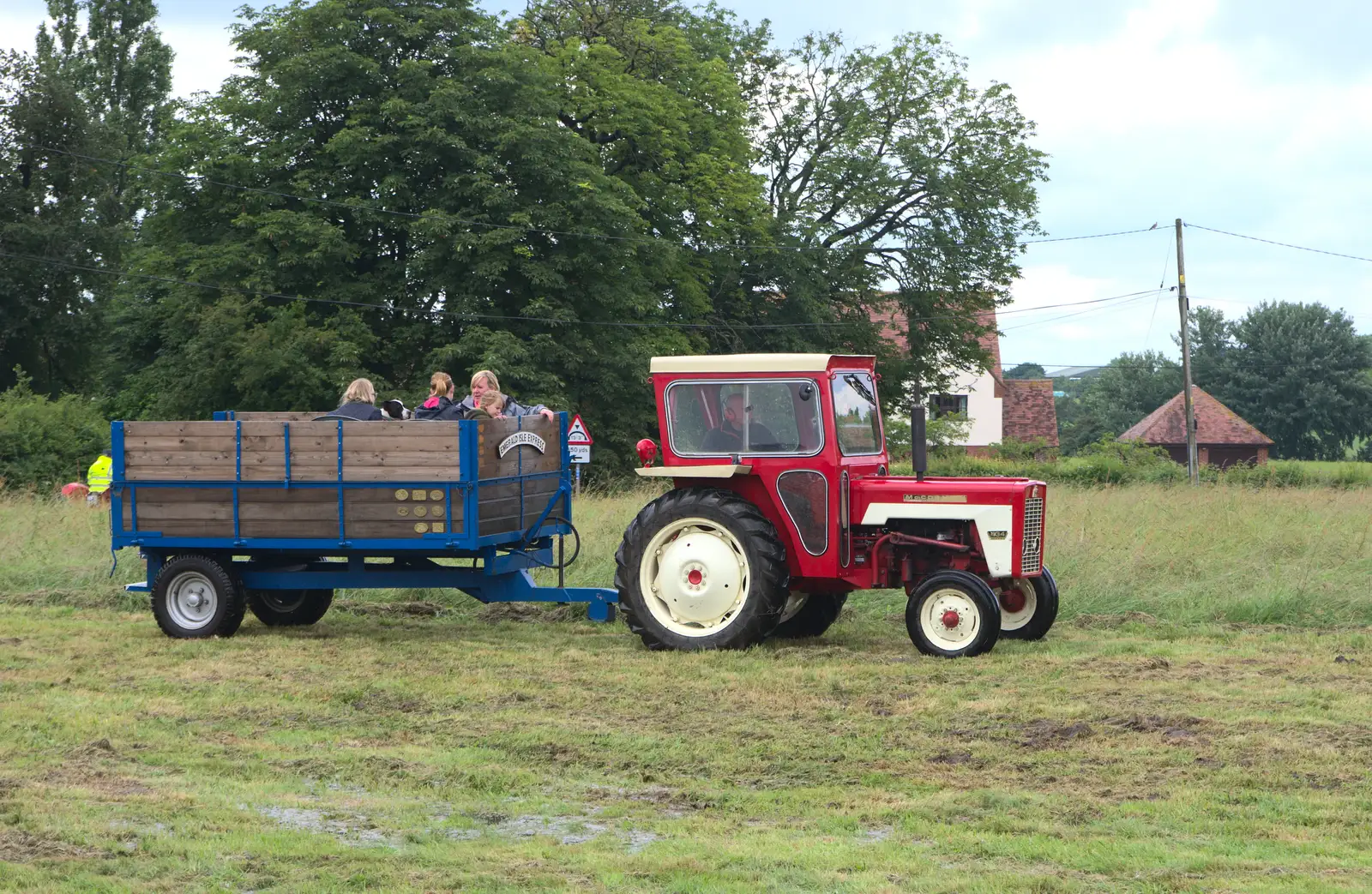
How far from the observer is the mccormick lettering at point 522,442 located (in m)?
11.3

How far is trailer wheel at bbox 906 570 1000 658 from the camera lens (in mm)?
10148

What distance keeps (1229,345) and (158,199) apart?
53881 mm

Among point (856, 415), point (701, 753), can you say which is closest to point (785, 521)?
point (856, 415)

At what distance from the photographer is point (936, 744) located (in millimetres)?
7398

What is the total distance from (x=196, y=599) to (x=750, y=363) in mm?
4585

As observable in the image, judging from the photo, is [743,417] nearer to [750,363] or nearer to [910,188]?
[750,363]

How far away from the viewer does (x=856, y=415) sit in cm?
1108

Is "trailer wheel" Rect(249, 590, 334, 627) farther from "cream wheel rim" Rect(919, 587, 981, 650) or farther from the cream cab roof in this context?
"cream wheel rim" Rect(919, 587, 981, 650)

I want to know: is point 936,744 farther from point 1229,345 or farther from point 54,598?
point 1229,345

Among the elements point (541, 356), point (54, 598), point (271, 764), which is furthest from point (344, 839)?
point (541, 356)

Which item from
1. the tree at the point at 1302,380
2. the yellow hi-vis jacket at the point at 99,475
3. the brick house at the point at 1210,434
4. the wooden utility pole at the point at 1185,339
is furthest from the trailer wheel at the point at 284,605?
the tree at the point at 1302,380

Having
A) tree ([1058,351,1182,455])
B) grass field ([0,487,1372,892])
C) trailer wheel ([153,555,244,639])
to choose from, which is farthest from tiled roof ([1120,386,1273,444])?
trailer wheel ([153,555,244,639])

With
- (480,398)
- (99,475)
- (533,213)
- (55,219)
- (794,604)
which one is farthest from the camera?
(55,219)

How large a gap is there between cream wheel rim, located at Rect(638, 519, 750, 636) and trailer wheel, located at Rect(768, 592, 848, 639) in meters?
1.02
